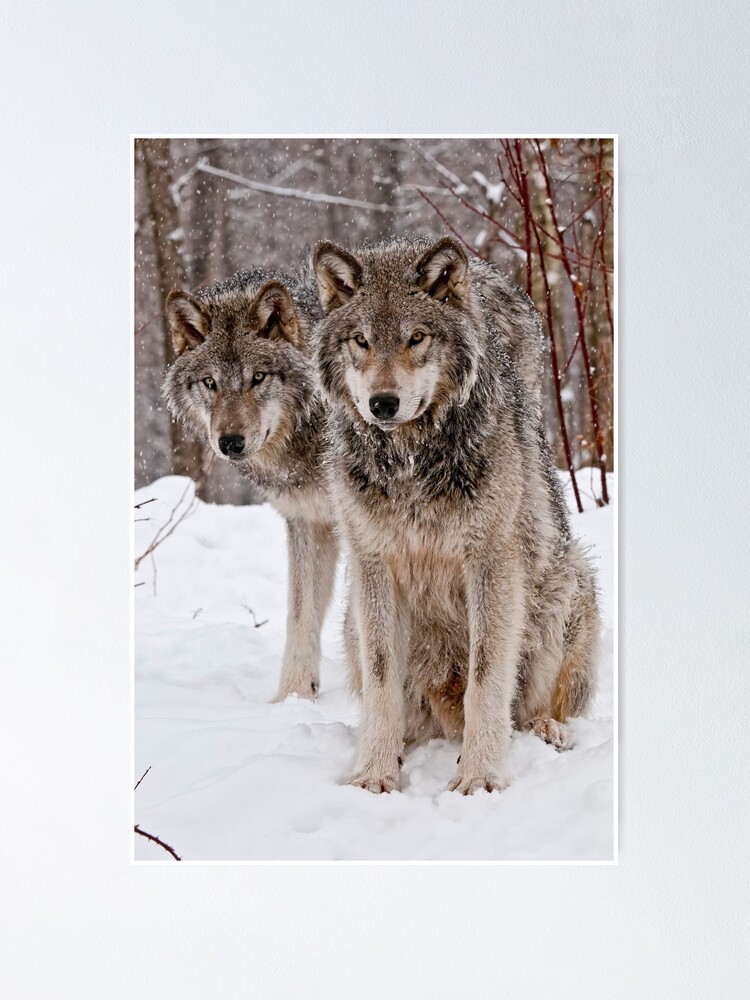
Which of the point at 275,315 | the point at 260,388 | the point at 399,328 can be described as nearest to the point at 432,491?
the point at 399,328

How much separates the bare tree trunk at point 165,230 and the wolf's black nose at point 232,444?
8 cm

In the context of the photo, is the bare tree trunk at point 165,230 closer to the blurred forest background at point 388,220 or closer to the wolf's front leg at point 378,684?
the blurred forest background at point 388,220

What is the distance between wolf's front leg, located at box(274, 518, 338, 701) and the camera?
8.67 ft

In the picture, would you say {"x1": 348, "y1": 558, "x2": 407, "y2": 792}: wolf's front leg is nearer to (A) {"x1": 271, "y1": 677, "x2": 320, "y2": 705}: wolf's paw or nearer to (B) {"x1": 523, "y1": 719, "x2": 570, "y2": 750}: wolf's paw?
(A) {"x1": 271, "y1": 677, "x2": 320, "y2": 705}: wolf's paw

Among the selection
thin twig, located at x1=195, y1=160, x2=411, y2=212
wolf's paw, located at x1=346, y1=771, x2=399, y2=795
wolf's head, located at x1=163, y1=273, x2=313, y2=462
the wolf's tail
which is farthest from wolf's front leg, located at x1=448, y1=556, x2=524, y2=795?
thin twig, located at x1=195, y1=160, x2=411, y2=212

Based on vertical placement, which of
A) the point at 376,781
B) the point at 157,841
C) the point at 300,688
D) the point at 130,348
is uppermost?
the point at 130,348

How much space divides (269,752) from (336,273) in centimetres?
123

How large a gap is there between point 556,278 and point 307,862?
167 centimetres

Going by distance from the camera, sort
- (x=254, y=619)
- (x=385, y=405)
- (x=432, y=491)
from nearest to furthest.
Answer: (x=385, y=405)
(x=432, y=491)
(x=254, y=619)

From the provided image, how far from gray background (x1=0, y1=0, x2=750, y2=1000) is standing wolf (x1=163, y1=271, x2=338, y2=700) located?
19cm

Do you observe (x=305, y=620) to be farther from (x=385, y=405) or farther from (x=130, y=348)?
(x=130, y=348)

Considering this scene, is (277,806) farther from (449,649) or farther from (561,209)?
(561,209)

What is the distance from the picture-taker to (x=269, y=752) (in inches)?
100

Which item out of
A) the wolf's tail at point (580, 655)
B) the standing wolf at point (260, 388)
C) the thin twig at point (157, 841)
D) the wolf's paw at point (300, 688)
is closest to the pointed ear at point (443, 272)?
the standing wolf at point (260, 388)
